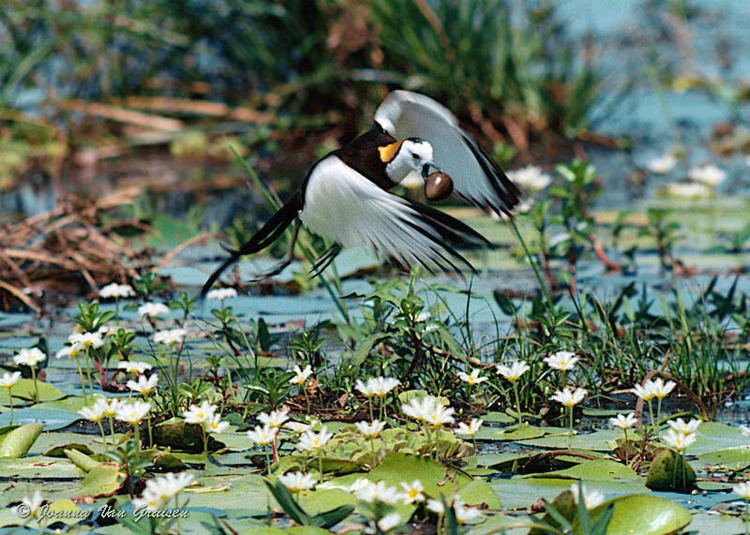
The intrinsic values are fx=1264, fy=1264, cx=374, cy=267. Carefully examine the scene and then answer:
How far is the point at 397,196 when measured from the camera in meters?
2.74

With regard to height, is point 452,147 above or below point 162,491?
above

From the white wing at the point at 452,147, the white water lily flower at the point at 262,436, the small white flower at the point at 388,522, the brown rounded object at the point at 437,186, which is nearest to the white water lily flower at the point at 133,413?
the white water lily flower at the point at 262,436

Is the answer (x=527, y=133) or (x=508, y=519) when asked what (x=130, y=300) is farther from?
(x=527, y=133)

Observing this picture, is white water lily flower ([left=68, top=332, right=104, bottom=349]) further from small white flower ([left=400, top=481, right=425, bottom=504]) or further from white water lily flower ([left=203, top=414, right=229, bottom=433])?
small white flower ([left=400, top=481, right=425, bottom=504])

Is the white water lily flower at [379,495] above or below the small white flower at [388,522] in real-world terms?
above

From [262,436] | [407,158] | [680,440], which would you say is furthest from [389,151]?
[680,440]

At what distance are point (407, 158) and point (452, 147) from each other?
253 millimetres

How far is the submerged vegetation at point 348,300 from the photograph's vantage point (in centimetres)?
243

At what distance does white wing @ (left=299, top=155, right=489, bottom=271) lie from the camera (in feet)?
8.68

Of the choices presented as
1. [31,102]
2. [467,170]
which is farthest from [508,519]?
[31,102]

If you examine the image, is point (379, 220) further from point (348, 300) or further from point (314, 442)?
point (348, 300)

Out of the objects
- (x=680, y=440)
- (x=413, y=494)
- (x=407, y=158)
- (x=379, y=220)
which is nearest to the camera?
(x=413, y=494)

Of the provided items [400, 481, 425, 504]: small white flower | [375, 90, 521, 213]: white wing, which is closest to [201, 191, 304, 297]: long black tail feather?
[375, 90, 521, 213]: white wing

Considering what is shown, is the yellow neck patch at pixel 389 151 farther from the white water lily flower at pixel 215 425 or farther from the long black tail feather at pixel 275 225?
the white water lily flower at pixel 215 425
